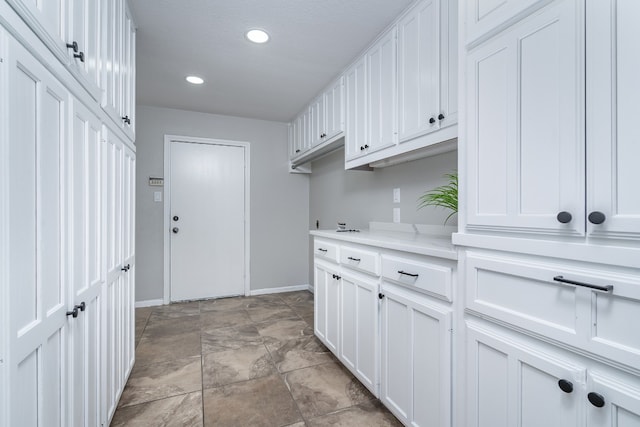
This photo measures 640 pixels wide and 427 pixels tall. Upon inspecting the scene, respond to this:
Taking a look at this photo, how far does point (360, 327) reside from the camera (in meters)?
1.87

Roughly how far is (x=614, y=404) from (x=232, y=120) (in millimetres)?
4155

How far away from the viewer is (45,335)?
84 cm

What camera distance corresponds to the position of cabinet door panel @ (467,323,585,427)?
0.84 m

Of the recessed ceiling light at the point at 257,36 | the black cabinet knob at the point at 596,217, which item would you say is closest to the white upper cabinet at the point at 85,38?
the recessed ceiling light at the point at 257,36

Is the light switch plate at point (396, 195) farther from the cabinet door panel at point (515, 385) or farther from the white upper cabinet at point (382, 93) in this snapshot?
the cabinet door panel at point (515, 385)

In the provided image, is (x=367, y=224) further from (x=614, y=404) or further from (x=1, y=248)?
(x=1, y=248)

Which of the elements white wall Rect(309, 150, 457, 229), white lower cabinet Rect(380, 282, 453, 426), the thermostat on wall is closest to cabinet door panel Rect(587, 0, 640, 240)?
white lower cabinet Rect(380, 282, 453, 426)

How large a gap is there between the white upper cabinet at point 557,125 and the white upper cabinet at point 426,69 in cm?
47

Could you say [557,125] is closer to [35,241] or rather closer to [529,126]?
[529,126]

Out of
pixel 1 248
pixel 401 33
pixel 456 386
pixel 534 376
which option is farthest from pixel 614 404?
pixel 401 33

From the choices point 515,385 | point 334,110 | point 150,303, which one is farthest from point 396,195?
point 150,303

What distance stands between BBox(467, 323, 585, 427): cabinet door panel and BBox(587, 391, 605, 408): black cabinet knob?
1.2 inches

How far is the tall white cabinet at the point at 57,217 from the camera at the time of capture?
2.23 feet

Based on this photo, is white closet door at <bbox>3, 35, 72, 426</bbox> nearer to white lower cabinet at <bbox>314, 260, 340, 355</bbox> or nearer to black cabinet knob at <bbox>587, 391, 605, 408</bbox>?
black cabinet knob at <bbox>587, 391, 605, 408</bbox>
